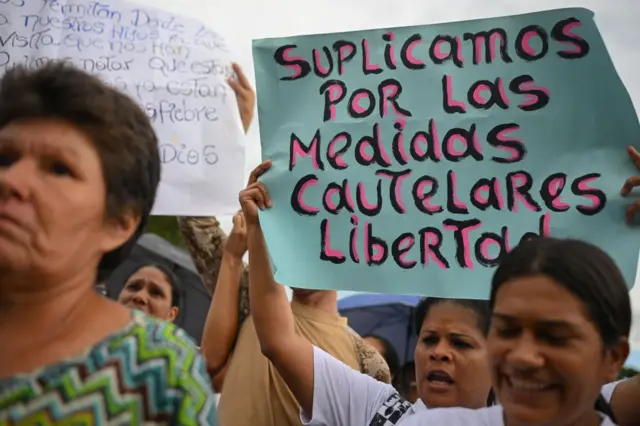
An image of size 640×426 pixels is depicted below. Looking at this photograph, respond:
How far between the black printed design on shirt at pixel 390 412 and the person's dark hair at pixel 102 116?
3.70ft

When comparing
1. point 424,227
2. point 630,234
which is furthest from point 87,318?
point 630,234

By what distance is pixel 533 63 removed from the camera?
90.9 inches

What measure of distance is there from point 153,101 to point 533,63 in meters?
1.61

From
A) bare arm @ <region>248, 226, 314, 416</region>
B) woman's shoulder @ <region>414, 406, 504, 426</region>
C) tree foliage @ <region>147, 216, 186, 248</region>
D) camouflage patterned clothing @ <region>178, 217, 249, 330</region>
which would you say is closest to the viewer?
woman's shoulder @ <region>414, 406, 504, 426</region>

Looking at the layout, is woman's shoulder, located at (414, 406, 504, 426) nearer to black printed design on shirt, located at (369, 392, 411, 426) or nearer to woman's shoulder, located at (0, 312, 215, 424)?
black printed design on shirt, located at (369, 392, 411, 426)

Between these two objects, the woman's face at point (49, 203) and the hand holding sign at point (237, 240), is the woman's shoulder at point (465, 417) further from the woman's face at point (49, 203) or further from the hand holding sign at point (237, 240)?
the hand holding sign at point (237, 240)

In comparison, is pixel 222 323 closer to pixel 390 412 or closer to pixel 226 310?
pixel 226 310

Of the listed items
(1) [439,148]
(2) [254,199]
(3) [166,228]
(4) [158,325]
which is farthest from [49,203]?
(3) [166,228]

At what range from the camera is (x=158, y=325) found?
1.19m

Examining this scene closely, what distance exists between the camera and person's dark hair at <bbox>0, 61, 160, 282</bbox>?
122 centimetres

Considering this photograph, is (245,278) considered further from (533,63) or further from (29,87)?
(29,87)

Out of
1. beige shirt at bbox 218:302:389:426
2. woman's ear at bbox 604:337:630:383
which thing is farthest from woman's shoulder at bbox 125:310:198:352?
beige shirt at bbox 218:302:389:426

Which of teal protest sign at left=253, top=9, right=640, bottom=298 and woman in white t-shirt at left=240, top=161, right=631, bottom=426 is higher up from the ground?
teal protest sign at left=253, top=9, right=640, bottom=298

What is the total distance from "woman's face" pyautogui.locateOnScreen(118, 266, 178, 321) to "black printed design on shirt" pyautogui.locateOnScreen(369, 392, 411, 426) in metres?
1.74
